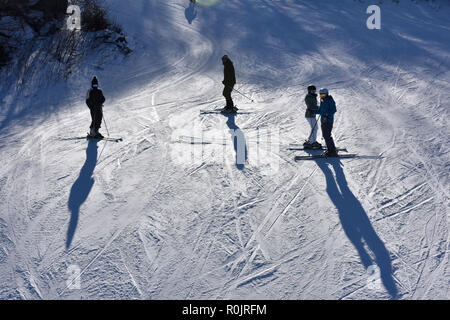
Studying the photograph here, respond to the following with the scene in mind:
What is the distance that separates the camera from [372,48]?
19422mm

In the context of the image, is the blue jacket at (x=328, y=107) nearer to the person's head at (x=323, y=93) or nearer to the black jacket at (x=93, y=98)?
the person's head at (x=323, y=93)

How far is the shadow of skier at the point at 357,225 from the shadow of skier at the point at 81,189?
4620 millimetres

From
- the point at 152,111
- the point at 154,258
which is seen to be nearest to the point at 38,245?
the point at 154,258

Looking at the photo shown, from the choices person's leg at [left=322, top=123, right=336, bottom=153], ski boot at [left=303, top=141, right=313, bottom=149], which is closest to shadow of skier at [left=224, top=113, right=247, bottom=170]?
ski boot at [left=303, top=141, right=313, bottom=149]

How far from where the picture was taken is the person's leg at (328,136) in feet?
31.9

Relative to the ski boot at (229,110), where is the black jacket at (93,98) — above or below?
above

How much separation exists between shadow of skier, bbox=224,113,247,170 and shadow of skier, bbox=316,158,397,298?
1744 millimetres

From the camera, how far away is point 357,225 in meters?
7.45

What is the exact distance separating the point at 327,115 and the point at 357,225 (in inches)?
117

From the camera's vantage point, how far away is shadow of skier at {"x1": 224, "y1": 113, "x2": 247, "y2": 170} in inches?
392

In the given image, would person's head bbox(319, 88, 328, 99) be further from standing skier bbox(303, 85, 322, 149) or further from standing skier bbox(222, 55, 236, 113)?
standing skier bbox(222, 55, 236, 113)

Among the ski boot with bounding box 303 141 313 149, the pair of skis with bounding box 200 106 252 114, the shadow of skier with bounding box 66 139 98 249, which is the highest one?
the ski boot with bounding box 303 141 313 149

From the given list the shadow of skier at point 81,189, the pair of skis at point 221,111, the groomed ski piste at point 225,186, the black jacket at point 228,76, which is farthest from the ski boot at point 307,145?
the shadow of skier at point 81,189

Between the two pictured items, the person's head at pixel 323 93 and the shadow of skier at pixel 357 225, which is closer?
the shadow of skier at pixel 357 225
